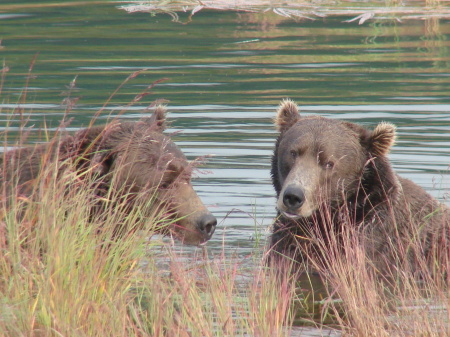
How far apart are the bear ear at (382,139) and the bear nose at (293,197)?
2.85 feet

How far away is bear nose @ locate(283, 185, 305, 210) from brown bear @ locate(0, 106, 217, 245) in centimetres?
87

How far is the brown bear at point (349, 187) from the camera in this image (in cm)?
743

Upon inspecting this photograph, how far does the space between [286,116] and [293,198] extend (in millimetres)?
1125

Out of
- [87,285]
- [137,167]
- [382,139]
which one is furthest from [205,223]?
[382,139]

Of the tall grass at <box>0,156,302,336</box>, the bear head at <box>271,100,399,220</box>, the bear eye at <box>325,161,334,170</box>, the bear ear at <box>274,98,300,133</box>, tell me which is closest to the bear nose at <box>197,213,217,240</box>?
the tall grass at <box>0,156,302,336</box>

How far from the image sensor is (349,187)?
25.2 feet

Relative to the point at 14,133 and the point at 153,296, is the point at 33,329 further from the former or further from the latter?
the point at 14,133

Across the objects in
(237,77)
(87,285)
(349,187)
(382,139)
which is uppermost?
(382,139)

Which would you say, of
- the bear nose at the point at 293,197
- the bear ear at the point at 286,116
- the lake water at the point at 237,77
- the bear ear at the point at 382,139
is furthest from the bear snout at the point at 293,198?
the bear ear at the point at 286,116

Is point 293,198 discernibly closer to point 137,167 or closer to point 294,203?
point 294,203

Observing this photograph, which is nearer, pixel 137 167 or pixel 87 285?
pixel 87 285

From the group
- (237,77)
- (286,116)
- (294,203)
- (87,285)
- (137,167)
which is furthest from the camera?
(237,77)

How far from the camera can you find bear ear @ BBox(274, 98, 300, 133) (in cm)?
805

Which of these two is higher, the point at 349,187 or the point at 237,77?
the point at 349,187
